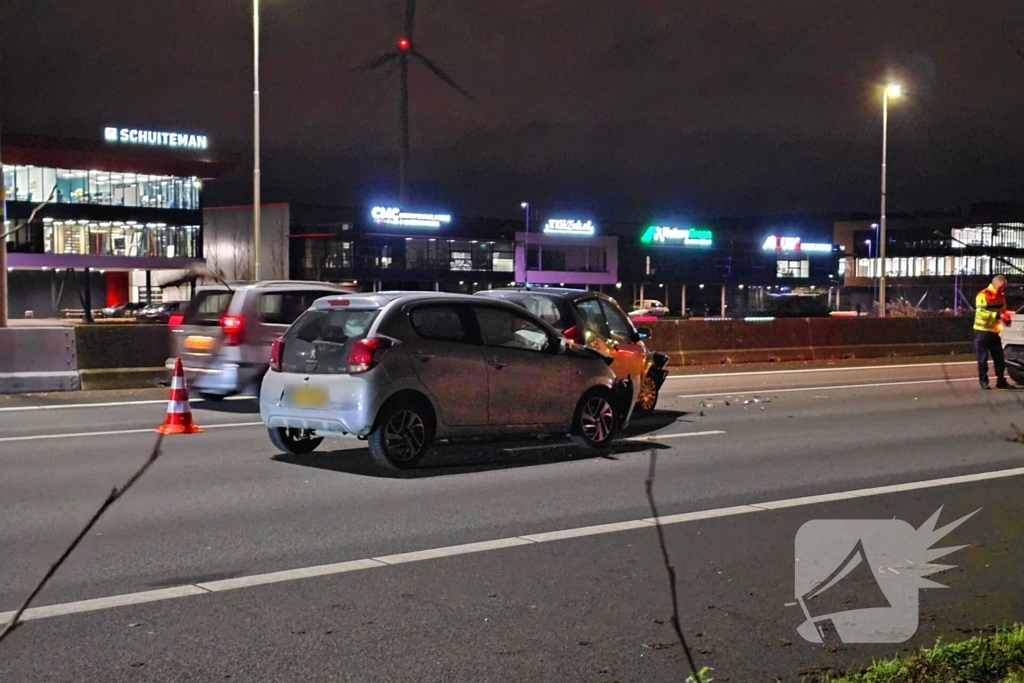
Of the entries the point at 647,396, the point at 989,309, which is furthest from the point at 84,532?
the point at 989,309

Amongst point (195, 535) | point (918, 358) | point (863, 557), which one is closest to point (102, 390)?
point (195, 535)

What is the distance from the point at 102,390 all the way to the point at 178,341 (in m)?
3.00

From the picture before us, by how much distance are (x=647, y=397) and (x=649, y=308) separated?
64.5 metres

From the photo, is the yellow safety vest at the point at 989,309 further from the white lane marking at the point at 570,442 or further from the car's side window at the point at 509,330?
A: the car's side window at the point at 509,330

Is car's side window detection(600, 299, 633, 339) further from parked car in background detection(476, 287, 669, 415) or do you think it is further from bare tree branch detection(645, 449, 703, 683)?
bare tree branch detection(645, 449, 703, 683)

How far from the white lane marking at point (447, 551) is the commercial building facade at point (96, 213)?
65.3m

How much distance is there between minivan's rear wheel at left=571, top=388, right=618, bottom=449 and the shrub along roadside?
6.60m

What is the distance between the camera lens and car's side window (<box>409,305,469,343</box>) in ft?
34.8

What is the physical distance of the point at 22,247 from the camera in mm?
69500

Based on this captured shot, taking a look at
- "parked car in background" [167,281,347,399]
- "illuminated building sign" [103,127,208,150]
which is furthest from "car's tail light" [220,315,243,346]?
"illuminated building sign" [103,127,208,150]

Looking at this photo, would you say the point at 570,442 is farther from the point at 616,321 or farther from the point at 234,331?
the point at 234,331

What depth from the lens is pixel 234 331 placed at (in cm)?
1463

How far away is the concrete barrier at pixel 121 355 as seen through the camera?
17.6 m

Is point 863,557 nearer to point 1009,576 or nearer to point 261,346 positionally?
point 1009,576
